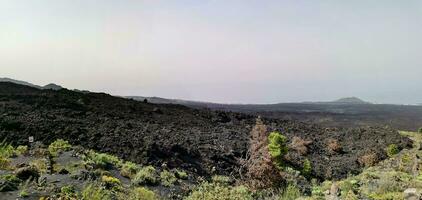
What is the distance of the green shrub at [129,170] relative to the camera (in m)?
16.4

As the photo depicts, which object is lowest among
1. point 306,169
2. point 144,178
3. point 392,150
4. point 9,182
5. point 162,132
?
point 306,169

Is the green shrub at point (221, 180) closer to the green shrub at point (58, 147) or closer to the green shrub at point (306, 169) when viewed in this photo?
the green shrub at point (306, 169)

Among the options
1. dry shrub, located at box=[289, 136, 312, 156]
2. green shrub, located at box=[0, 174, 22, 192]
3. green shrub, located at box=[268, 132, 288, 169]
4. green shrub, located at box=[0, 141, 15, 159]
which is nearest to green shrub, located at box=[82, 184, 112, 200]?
green shrub, located at box=[0, 174, 22, 192]

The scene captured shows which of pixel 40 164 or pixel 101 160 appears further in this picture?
pixel 101 160

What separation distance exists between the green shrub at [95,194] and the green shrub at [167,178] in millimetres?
3874

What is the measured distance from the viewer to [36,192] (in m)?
11.2

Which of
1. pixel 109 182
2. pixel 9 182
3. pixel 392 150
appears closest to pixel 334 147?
pixel 392 150

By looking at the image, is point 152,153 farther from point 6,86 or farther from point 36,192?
point 6,86

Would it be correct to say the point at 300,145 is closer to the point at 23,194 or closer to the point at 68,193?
the point at 68,193

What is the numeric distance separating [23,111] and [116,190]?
14.2 m

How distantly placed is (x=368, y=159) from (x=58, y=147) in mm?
14886

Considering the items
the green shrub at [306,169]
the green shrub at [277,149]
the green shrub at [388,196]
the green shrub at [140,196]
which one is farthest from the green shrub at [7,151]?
the green shrub at [306,169]

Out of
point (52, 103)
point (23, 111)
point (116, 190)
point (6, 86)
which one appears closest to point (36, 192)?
point (116, 190)

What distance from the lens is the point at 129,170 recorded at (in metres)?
17.0
